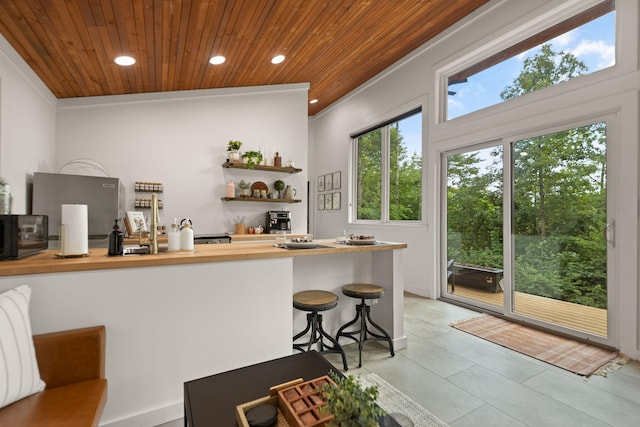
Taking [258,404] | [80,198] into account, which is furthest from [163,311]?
[80,198]

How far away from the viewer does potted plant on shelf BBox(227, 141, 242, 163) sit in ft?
15.2

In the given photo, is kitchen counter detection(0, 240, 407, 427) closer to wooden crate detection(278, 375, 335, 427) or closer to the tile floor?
the tile floor

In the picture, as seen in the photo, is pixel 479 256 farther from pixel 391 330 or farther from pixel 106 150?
pixel 106 150

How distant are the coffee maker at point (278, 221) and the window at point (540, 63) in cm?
279

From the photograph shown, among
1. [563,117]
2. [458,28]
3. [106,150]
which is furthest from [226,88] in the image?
[563,117]

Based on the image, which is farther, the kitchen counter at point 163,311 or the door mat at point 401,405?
the door mat at point 401,405

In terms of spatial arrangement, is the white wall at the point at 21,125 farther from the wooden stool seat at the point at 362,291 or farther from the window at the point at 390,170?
the window at the point at 390,170

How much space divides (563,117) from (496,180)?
37.7 inches

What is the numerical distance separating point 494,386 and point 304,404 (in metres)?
1.79

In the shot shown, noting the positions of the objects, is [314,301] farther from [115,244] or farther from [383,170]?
[383,170]

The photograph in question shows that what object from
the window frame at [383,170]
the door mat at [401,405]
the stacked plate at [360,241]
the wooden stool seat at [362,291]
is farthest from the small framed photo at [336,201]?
the door mat at [401,405]

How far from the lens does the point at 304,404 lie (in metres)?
1.08

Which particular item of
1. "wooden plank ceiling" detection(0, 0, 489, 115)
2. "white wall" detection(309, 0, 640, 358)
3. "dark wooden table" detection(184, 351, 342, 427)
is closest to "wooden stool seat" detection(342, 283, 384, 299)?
"dark wooden table" detection(184, 351, 342, 427)

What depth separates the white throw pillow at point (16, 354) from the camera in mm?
1204
